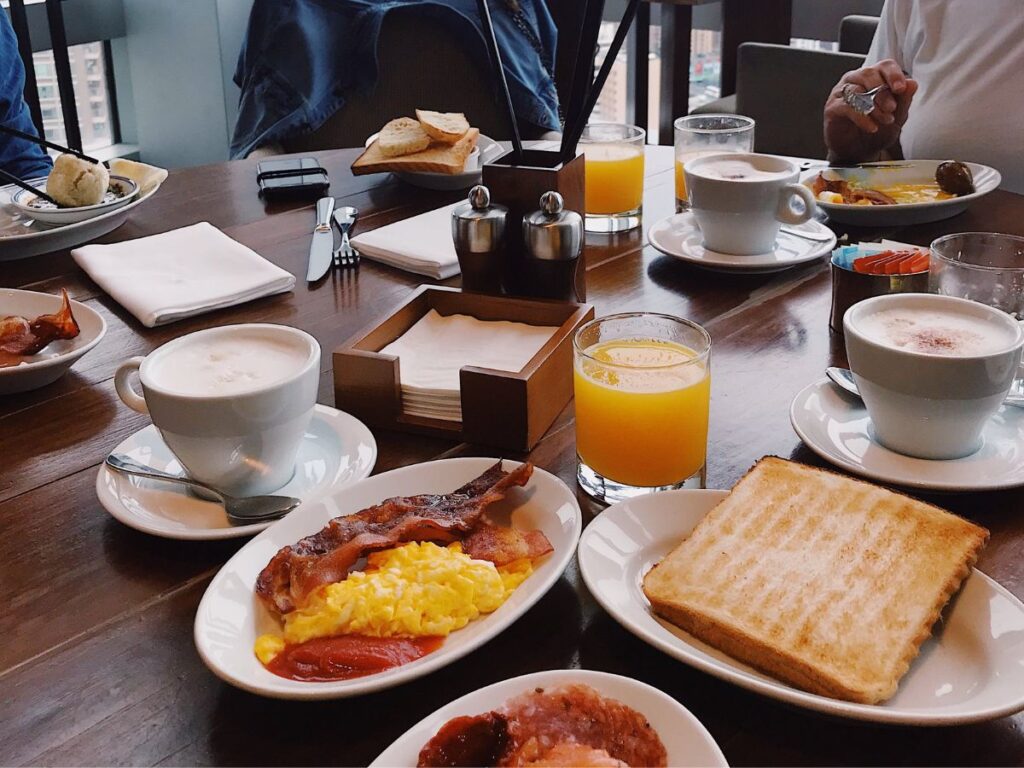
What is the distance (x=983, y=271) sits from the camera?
1152mm

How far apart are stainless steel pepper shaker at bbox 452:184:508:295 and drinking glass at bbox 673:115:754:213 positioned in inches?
24.5

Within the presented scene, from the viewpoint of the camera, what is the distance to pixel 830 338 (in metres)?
1.29

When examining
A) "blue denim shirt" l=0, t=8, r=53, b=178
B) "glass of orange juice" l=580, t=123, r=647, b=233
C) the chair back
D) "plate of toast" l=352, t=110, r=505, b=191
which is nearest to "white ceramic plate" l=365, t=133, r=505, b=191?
"plate of toast" l=352, t=110, r=505, b=191

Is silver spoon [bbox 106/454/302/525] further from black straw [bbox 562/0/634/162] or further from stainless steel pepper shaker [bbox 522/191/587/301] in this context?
black straw [bbox 562/0/634/162]

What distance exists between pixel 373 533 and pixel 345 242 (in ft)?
2.96

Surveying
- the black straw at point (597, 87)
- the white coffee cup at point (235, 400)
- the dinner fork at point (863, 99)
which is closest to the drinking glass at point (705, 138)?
the dinner fork at point (863, 99)

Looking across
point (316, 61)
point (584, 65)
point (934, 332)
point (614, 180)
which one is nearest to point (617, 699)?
point (934, 332)

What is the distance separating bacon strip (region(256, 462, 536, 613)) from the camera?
771 millimetres

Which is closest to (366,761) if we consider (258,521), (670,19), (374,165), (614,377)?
(258,521)

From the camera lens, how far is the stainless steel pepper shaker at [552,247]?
1.19 metres

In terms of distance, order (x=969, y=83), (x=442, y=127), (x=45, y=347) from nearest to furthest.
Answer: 1. (x=45, y=347)
2. (x=442, y=127)
3. (x=969, y=83)

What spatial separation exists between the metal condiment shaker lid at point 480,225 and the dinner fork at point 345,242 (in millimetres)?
396

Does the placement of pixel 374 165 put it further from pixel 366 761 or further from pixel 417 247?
pixel 366 761

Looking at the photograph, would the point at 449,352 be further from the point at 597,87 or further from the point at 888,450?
the point at 888,450
